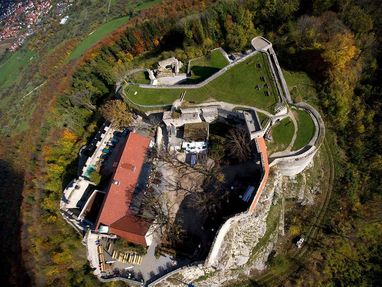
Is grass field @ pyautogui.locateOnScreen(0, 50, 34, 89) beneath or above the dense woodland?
above

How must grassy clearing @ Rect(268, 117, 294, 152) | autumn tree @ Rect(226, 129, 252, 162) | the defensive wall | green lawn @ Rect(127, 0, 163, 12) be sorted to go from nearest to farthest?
the defensive wall < autumn tree @ Rect(226, 129, 252, 162) < grassy clearing @ Rect(268, 117, 294, 152) < green lawn @ Rect(127, 0, 163, 12)

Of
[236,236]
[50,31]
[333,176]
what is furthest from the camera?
[50,31]

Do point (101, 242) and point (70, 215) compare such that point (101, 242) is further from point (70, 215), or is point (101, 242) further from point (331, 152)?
point (331, 152)

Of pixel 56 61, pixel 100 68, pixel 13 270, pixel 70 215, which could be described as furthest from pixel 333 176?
pixel 56 61

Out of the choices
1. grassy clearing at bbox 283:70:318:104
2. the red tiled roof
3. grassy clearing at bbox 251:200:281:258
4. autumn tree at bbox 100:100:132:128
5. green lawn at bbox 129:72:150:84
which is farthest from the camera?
green lawn at bbox 129:72:150:84

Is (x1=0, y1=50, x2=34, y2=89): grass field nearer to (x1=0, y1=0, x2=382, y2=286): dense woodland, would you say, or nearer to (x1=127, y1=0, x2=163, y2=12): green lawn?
(x1=0, y1=0, x2=382, y2=286): dense woodland

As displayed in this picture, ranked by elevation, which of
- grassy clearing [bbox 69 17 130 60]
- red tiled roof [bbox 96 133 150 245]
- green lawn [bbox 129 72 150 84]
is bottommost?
red tiled roof [bbox 96 133 150 245]

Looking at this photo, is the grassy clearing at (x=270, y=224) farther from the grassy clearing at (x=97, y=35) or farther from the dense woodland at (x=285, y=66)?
the grassy clearing at (x=97, y=35)

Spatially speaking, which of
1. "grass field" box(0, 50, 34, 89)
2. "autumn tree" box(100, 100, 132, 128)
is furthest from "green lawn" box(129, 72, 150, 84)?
"grass field" box(0, 50, 34, 89)
